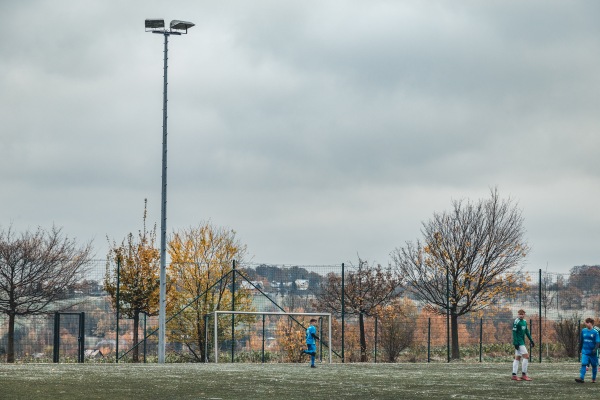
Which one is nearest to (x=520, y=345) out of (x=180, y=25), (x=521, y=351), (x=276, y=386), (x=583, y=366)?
(x=521, y=351)

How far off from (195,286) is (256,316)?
17.7 feet

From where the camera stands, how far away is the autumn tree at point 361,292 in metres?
46.4

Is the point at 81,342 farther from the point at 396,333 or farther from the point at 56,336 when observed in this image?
the point at 396,333

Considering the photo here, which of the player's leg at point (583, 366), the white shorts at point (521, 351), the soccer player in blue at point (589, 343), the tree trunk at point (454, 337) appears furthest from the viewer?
the tree trunk at point (454, 337)

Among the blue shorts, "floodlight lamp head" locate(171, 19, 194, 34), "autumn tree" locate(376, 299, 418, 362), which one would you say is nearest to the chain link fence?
"autumn tree" locate(376, 299, 418, 362)

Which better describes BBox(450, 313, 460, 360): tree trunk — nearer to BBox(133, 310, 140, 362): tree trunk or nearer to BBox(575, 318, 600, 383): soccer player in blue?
BBox(133, 310, 140, 362): tree trunk

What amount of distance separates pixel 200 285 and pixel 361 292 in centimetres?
989

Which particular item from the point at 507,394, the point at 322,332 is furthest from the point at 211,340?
the point at 507,394

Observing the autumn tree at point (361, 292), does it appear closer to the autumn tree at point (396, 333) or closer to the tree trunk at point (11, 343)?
the autumn tree at point (396, 333)

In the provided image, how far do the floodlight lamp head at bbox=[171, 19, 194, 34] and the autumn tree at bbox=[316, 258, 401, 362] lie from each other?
50.6 ft

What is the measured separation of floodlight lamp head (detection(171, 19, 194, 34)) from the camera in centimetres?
3469

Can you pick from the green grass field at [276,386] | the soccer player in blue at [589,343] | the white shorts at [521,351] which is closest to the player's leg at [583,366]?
the soccer player in blue at [589,343]

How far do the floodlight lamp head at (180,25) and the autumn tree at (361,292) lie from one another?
15.4 metres

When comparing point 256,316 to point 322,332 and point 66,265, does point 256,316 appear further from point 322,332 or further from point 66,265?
point 66,265
